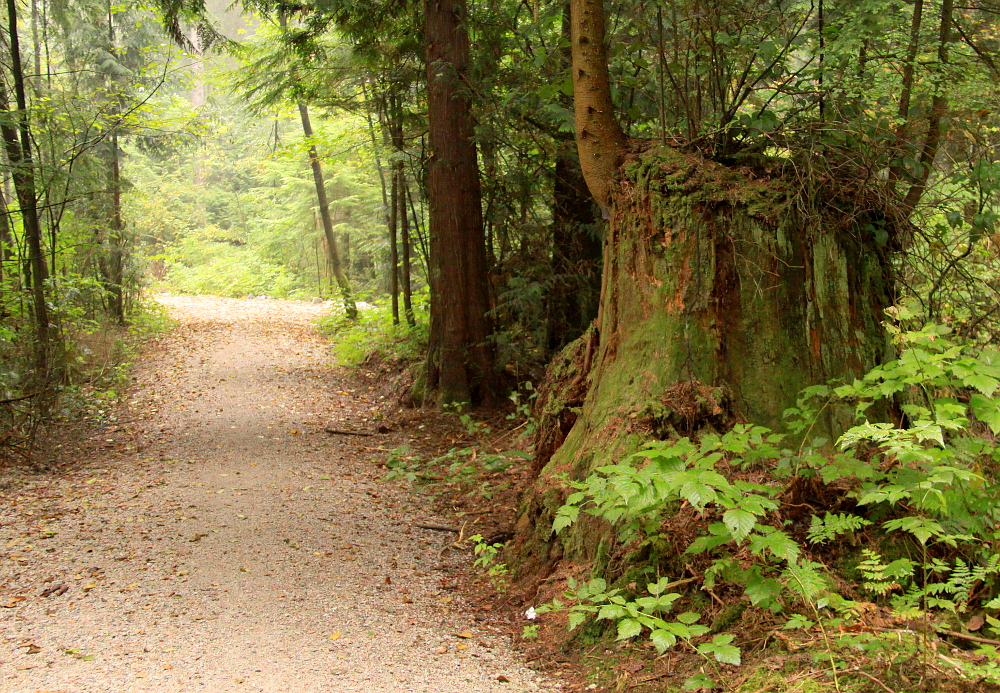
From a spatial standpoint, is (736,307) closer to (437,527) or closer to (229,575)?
(437,527)

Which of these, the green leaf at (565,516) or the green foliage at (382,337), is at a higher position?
the green foliage at (382,337)

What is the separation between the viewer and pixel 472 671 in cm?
349

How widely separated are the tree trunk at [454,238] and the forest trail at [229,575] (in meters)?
1.61

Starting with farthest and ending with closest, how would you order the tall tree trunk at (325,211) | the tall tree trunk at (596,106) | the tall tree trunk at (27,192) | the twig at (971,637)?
the tall tree trunk at (325,211), the tall tree trunk at (27,192), the tall tree trunk at (596,106), the twig at (971,637)

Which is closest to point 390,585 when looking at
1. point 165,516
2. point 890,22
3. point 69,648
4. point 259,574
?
point 259,574

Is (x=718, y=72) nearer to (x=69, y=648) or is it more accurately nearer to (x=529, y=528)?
(x=529, y=528)

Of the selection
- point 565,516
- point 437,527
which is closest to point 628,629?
point 565,516

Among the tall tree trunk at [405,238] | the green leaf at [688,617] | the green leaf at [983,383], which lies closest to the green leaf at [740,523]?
the green leaf at [688,617]

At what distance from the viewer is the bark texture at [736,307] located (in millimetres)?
4129

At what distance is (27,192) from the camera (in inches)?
334

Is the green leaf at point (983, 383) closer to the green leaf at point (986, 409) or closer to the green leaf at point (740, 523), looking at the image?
the green leaf at point (986, 409)

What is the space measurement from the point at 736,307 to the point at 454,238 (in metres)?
5.46

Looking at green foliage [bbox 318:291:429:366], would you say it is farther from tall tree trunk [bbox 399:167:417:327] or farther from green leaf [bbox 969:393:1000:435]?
green leaf [bbox 969:393:1000:435]

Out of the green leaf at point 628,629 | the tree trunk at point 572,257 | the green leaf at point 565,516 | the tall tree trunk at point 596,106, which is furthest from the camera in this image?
the tree trunk at point 572,257
